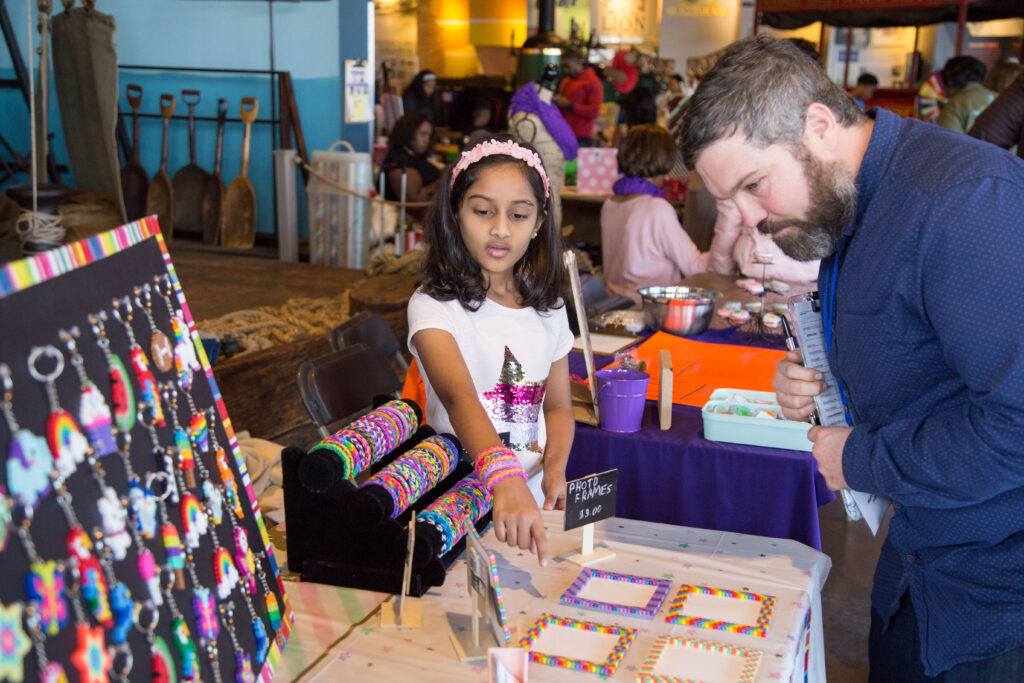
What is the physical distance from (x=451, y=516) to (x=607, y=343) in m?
1.42

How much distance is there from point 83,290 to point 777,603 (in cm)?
107

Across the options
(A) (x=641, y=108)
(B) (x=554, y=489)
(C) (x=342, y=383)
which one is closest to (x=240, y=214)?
(A) (x=641, y=108)

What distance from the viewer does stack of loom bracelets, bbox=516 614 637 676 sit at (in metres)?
1.17

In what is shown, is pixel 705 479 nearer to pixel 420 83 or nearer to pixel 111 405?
pixel 111 405

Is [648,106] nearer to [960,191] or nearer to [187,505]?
[960,191]

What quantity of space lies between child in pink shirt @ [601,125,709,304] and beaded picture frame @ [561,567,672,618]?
8.41 ft

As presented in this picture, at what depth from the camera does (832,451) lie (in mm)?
1328

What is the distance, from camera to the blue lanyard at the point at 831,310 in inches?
54.5

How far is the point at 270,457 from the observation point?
8.61 feet

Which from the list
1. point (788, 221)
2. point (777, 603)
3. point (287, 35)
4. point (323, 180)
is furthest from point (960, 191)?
point (287, 35)

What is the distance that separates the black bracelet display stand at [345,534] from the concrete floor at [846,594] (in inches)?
69.1

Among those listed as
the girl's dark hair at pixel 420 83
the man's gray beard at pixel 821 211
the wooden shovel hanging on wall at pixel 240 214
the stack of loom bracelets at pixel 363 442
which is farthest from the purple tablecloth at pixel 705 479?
the girl's dark hair at pixel 420 83

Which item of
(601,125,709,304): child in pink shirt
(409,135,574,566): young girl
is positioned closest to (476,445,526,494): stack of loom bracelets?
(409,135,574,566): young girl

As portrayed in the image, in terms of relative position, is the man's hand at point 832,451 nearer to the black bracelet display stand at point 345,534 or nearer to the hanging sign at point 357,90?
the black bracelet display stand at point 345,534
